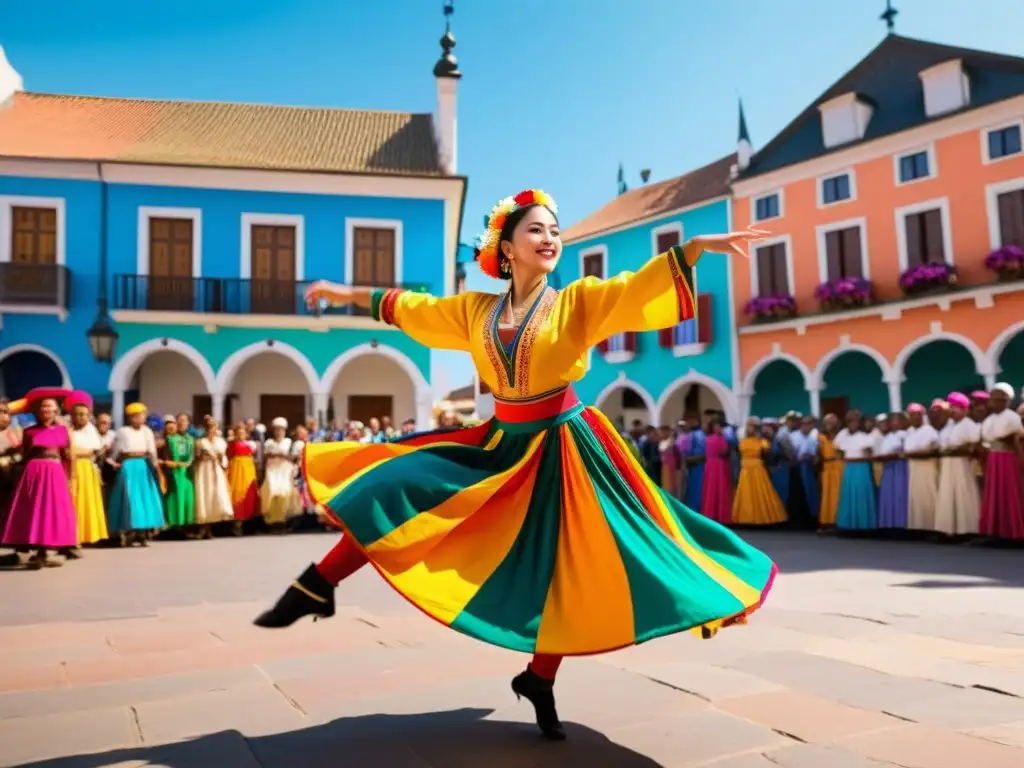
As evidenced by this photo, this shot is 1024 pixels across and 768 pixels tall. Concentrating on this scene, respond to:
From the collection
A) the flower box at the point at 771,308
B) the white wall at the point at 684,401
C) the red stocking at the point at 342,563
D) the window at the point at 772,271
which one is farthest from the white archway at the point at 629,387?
the red stocking at the point at 342,563

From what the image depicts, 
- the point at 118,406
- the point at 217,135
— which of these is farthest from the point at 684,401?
the point at 118,406

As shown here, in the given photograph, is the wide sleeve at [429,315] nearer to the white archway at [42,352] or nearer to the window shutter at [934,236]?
the white archway at [42,352]

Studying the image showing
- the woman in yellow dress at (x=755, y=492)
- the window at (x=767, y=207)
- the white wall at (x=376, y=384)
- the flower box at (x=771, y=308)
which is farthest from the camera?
the window at (x=767, y=207)

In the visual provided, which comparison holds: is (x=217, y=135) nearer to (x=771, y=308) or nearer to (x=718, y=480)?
(x=771, y=308)

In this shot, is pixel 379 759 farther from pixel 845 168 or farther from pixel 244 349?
pixel 845 168

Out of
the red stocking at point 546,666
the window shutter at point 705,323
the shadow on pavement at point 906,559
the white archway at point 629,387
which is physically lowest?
the shadow on pavement at point 906,559

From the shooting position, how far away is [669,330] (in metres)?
25.0

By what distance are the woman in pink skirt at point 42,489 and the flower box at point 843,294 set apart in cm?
1794

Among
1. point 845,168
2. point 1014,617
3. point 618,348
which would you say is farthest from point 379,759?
point 618,348

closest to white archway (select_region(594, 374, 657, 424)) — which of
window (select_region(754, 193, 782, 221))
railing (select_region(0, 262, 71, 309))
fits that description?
window (select_region(754, 193, 782, 221))

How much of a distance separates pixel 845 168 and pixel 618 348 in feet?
27.1

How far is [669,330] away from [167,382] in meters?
13.7

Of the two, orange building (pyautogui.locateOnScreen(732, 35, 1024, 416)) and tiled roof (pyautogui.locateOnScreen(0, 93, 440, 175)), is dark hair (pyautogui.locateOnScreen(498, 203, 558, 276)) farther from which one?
orange building (pyautogui.locateOnScreen(732, 35, 1024, 416))

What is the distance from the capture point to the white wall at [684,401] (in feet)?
83.7
